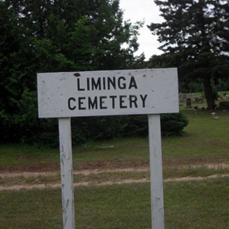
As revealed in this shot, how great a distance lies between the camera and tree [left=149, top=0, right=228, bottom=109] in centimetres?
3097

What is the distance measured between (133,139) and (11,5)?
8.55 m

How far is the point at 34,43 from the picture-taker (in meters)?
15.2

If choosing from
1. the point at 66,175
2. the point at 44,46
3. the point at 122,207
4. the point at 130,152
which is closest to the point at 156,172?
the point at 66,175

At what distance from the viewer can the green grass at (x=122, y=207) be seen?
4.93 m

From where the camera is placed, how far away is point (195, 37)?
31062 millimetres

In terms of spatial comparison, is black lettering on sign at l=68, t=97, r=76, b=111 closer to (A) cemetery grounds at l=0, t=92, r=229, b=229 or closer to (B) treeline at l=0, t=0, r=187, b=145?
(A) cemetery grounds at l=0, t=92, r=229, b=229

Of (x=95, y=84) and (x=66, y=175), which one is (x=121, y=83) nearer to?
(x=95, y=84)

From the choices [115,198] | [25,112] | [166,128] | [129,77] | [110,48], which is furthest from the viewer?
[166,128]

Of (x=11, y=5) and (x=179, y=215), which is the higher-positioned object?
(x=11, y=5)

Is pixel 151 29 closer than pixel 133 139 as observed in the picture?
No

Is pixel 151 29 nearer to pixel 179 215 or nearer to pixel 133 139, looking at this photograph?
pixel 133 139

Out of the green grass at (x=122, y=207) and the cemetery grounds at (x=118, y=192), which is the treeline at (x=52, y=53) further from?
the green grass at (x=122, y=207)

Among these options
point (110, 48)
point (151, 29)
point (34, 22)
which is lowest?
point (110, 48)

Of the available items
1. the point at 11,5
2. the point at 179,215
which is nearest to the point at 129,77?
the point at 179,215
